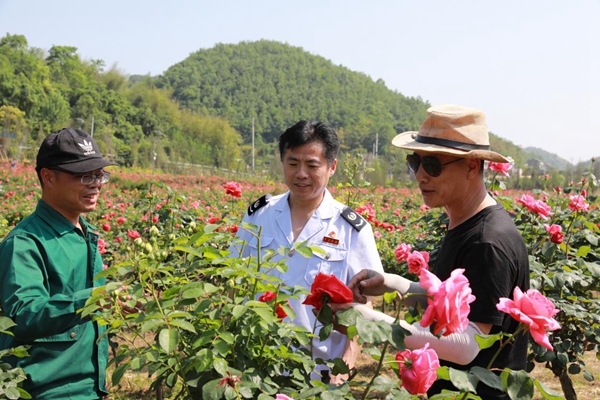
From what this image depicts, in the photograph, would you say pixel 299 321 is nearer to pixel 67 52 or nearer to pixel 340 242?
pixel 340 242

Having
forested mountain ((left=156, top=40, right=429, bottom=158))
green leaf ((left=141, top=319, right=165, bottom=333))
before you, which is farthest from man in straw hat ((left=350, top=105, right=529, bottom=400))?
forested mountain ((left=156, top=40, right=429, bottom=158))

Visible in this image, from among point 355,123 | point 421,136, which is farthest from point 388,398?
point 355,123

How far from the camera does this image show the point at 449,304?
0.98m

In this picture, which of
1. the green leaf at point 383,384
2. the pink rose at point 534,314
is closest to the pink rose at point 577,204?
the pink rose at point 534,314

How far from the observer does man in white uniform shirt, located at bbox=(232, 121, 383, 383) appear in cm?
223

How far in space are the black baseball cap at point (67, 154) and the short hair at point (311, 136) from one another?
78cm

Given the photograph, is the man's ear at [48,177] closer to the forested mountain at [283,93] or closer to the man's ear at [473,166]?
the man's ear at [473,166]

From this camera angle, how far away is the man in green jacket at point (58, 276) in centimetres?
157

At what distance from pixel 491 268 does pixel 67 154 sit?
53.1 inches

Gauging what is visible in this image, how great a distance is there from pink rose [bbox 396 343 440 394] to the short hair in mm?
1371

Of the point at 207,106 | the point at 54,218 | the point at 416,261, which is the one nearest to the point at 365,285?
the point at 416,261

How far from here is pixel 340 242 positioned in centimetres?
226

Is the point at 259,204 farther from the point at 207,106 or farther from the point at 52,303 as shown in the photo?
the point at 207,106

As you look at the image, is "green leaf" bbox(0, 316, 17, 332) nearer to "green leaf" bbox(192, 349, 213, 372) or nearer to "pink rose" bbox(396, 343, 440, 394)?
"green leaf" bbox(192, 349, 213, 372)
